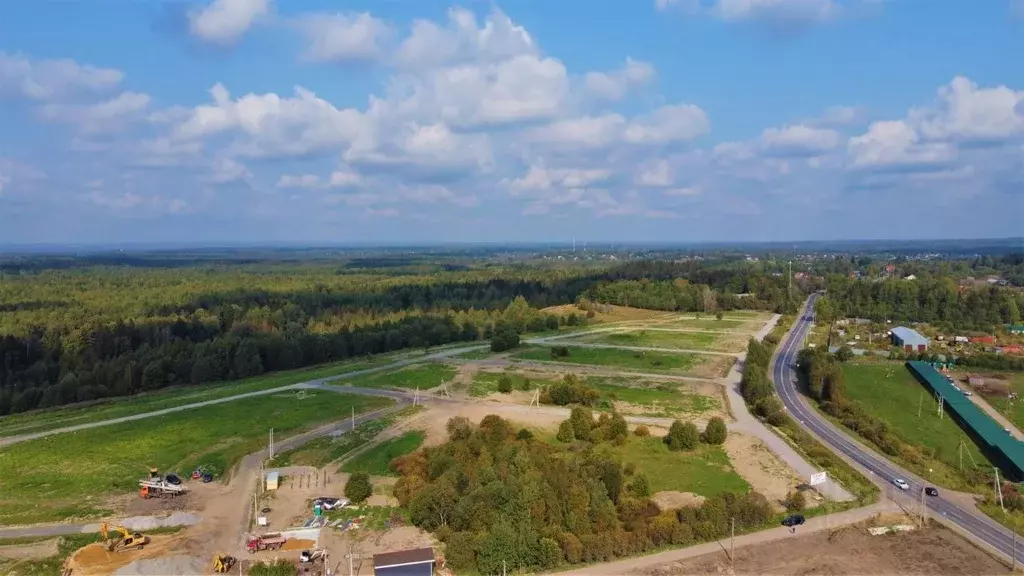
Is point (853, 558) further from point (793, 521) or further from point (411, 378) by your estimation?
point (411, 378)

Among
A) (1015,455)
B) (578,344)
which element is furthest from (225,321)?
(1015,455)

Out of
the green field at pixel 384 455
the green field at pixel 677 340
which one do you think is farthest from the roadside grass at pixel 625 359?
the green field at pixel 384 455

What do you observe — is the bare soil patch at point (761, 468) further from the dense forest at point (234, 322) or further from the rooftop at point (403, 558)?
the dense forest at point (234, 322)

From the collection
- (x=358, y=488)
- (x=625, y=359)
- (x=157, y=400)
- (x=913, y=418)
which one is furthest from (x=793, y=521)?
(x=157, y=400)

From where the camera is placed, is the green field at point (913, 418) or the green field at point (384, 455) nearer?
the green field at point (384, 455)

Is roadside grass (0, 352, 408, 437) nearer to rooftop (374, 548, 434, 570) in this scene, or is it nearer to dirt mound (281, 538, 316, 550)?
dirt mound (281, 538, 316, 550)
